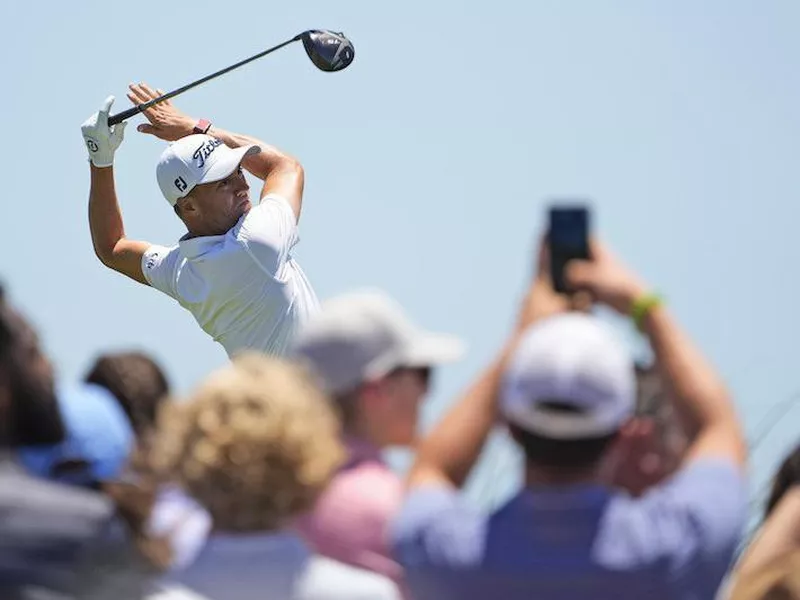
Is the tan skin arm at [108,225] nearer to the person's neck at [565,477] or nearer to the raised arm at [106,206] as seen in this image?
the raised arm at [106,206]

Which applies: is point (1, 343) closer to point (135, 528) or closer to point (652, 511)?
point (135, 528)

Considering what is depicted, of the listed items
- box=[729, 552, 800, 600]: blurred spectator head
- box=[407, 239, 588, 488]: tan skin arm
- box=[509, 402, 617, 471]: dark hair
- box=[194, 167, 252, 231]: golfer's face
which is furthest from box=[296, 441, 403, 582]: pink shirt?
box=[194, 167, 252, 231]: golfer's face

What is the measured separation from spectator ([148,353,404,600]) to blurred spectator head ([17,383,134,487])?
0.36 meters

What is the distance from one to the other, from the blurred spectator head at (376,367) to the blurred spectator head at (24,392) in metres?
0.61

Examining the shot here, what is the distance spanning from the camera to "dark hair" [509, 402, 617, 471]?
4.77 meters

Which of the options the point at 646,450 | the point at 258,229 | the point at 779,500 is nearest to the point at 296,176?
the point at 258,229

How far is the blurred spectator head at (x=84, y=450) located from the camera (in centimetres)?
538

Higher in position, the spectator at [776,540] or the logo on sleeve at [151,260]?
the logo on sleeve at [151,260]

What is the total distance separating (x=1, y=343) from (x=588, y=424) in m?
1.45

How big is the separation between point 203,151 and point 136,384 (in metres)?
3.94

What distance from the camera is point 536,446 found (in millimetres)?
4781


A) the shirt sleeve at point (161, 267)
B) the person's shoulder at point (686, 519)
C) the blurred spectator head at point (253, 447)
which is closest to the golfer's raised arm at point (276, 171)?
the shirt sleeve at point (161, 267)

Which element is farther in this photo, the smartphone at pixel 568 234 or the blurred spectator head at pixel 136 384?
the blurred spectator head at pixel 136 384

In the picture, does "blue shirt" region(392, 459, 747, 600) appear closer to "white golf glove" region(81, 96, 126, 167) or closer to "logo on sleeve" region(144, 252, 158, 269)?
"logo on sleeve" region(144, 252, 158, 269)
